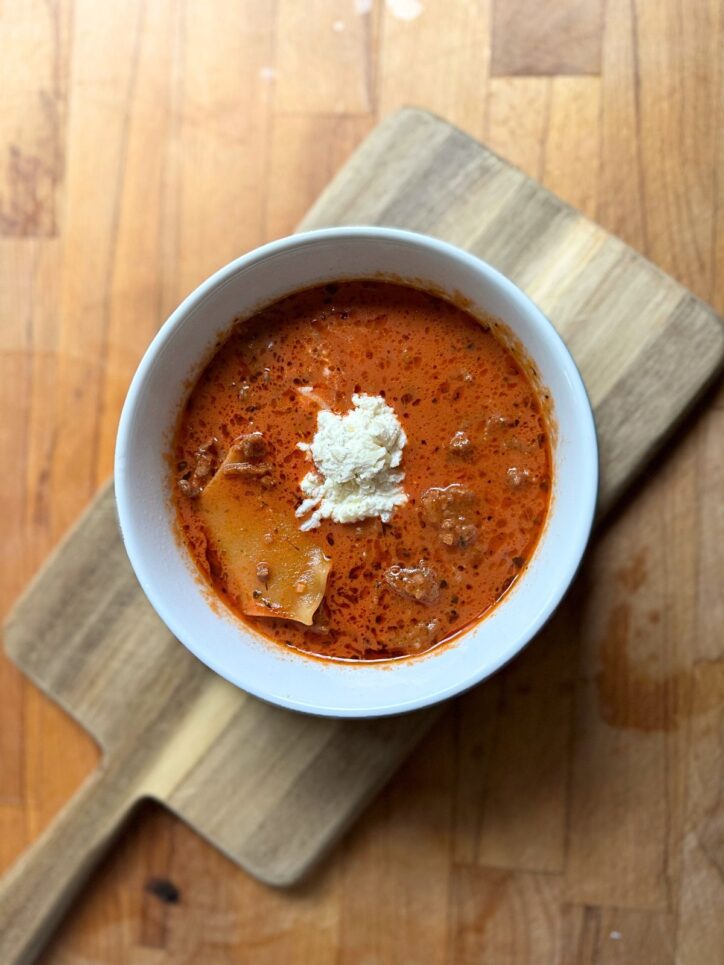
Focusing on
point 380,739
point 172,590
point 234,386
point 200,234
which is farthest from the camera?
point 200,234

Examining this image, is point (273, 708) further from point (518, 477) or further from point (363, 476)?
point (518, 477)

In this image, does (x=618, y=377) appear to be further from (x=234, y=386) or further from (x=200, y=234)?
(x=200, y=234)

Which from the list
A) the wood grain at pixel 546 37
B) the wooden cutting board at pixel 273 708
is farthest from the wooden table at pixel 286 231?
the wooden cutting board at pixel 273 708

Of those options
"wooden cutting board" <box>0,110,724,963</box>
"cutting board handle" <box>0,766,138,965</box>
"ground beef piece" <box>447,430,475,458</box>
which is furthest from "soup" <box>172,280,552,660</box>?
"cutting board handle" <box>0,766,138,965</box>

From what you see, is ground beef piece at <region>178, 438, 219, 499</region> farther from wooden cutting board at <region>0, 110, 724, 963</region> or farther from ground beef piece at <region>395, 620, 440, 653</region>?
ground beef piece at <region>395, 620, 440, 653</region>

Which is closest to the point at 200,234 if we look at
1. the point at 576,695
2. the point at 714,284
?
the point at 714,284
